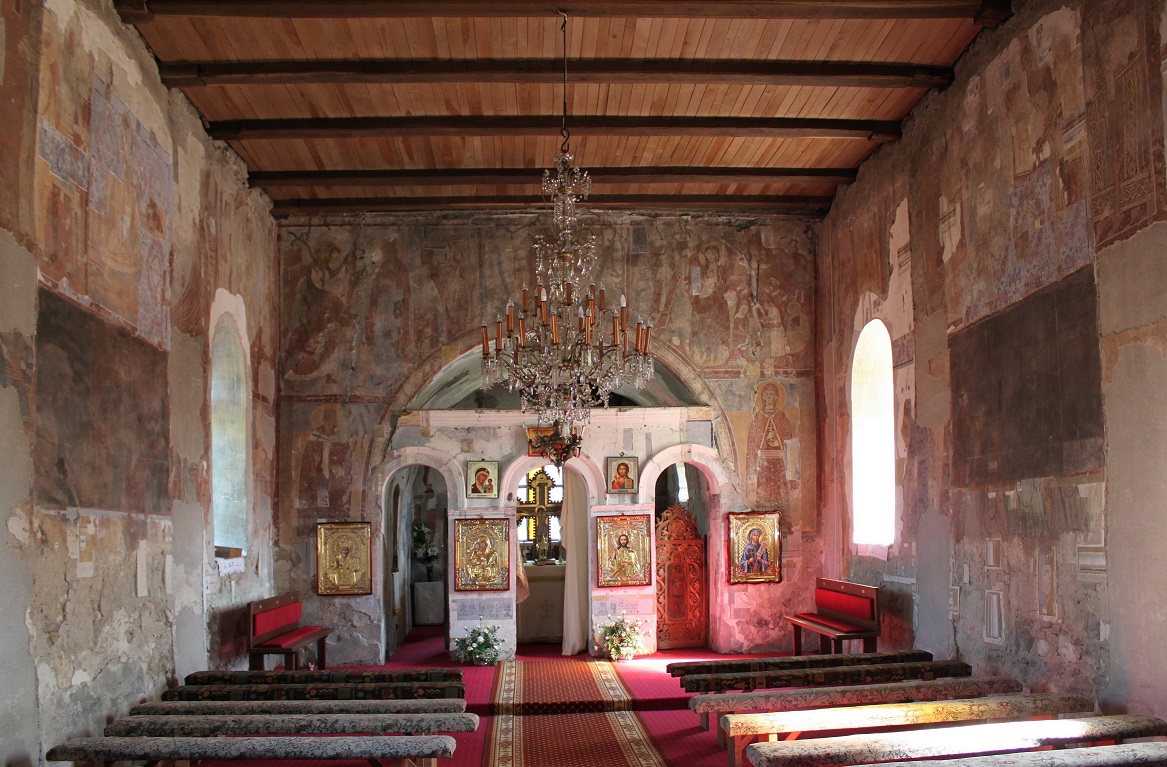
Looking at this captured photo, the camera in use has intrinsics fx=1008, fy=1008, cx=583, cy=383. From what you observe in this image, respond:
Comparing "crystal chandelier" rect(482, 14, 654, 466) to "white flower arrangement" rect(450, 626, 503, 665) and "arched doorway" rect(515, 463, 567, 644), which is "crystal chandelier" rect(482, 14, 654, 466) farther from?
"arched doorway" rect(515, 463, 567, 644)

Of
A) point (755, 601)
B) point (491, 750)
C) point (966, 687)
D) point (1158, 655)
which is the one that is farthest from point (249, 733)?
point (755, 601)

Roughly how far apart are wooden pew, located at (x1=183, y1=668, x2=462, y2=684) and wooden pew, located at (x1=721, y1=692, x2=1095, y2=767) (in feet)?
8.77

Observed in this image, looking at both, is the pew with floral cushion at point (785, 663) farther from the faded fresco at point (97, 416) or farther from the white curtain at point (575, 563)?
the faded fresco at point (97, 416)

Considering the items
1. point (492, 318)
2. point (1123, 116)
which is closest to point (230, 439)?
point (492, 318)

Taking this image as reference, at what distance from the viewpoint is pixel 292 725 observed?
6.47 meters

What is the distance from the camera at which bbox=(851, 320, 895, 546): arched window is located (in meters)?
11.5

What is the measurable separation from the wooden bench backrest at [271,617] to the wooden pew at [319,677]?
1.60m

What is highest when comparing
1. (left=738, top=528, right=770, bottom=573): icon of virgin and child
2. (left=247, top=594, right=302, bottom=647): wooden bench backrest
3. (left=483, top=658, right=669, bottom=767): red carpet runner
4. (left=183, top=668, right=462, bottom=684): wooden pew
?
(left=738, top=528, right=770, bottom=573): icon of virgin and child

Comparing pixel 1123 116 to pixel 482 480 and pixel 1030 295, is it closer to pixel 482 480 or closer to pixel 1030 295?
pixel 1030 295

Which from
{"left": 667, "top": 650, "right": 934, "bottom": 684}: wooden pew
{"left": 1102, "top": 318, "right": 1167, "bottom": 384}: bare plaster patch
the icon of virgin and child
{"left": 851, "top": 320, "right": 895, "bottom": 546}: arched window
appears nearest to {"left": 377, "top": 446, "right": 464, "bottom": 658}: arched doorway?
the icon of virgin and child

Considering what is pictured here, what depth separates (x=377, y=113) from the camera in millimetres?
10117

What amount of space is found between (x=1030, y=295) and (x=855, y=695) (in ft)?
10.8

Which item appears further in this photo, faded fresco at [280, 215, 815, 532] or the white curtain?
the white curtain

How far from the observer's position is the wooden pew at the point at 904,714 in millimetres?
6465
